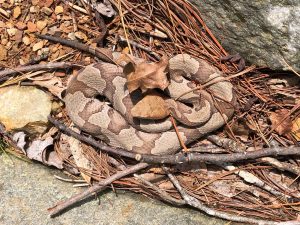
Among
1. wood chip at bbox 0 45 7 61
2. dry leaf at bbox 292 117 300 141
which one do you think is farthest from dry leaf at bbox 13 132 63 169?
dry leaf at bbox 292 117 300 141

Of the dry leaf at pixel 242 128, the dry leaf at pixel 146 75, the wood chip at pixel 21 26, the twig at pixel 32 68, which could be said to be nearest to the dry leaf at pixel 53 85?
the twig at pixel 32 68

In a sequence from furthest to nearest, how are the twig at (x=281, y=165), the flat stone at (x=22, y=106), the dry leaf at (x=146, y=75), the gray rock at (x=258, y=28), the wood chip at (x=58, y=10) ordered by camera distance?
the wood chip at (x=58, y=10)
the flat stone at (x=22, y=106)
the twig at (x=281, y=165)
the dry leaf at (x=146, y=75)
the gray rock at (x=258, y=28)

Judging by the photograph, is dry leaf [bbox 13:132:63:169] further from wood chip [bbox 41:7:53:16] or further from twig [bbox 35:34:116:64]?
wood chip [bbox 41:7:53:16]

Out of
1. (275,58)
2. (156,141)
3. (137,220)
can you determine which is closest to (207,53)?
(275,58)

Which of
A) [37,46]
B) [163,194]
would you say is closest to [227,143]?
[163,194]

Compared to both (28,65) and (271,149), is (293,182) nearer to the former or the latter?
(271,149)

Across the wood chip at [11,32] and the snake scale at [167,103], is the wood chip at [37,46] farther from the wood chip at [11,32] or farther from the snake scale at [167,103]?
the snake scale at [167,103]

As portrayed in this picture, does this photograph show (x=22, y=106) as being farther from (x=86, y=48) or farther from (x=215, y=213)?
(x=215, y=213)
